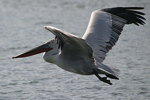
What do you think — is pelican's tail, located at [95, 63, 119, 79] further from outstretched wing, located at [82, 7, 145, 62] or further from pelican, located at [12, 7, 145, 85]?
outstretched wing, located at [82, 7, 145, 62]

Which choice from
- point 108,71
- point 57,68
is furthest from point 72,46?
point 57,68

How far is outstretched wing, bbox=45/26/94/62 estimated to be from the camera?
4.88m

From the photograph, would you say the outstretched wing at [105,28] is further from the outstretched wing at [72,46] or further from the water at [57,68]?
the water at [57,68]

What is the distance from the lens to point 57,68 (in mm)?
9070

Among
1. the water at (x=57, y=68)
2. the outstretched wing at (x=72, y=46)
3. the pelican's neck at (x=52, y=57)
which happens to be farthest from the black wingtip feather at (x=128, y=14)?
the pelican's neck at (x=52, y=57)

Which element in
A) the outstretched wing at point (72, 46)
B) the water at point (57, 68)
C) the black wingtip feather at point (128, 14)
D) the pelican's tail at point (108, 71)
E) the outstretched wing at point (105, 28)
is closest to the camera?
the outstretched wing at point (72, 46)

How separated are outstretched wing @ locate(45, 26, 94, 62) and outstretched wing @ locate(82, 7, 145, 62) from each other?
591 mm

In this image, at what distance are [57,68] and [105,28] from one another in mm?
2865

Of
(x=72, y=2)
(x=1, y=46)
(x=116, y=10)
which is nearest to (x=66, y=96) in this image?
(x=116, y=10)

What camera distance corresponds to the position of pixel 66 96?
6.81 metres

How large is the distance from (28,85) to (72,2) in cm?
1414

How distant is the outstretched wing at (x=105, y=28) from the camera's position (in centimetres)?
641

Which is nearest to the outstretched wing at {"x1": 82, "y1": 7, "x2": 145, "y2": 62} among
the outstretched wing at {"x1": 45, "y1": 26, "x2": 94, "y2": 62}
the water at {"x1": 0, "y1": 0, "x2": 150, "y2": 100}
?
the outstretched wing at {"x1": 45, "y1": 26, "x2": 94, "y2": 62}

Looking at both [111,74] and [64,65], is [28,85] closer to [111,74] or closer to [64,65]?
[64,65]
